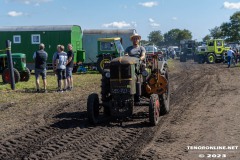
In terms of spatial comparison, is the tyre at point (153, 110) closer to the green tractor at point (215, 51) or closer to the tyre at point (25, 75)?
the tyre at point (25, 75)

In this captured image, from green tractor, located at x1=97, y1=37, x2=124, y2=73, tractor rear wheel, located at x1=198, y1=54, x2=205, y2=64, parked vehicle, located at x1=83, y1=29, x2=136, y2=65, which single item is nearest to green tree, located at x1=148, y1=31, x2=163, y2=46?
tractor rear wheel, located at x1=198, y1=54, x2=205, y2=64

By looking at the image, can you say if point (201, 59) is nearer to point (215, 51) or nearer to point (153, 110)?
point (215, 51)

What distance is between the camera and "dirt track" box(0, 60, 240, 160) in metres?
6.00

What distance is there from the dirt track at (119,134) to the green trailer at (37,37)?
13376 mm

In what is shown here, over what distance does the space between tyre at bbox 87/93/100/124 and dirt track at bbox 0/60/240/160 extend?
0.53 ft

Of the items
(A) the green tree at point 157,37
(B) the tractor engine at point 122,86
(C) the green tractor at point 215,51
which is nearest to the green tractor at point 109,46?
(C) the green tractor at point 215,51

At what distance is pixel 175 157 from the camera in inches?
227

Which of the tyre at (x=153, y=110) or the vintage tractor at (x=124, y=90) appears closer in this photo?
the tyre at (x=153, y=110)

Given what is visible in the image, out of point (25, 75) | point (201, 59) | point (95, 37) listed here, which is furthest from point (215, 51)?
point (25, 75)

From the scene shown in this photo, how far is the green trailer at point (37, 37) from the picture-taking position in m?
23.7

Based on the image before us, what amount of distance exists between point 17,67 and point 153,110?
1074 centimetres

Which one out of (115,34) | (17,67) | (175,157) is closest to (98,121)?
(175,157)

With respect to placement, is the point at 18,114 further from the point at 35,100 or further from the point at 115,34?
the point at 115,34

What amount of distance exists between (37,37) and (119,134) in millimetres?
17721
